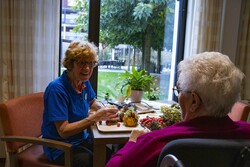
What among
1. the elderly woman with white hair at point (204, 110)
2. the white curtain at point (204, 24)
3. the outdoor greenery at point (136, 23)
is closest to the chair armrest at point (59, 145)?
the elderly woman with white hair at point (204, 110)

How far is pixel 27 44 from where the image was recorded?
7.53 ft

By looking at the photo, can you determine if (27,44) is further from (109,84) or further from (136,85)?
(136,85)

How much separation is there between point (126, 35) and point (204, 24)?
842mm

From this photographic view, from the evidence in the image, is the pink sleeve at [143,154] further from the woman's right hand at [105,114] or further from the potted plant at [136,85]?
the potted plant at [136,85]

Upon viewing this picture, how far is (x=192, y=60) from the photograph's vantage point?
3.30 ft

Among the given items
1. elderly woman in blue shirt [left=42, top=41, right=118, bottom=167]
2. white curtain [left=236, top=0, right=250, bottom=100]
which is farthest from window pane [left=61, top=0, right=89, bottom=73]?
white curtain [left=236, top=0, right=250, bottom=100]

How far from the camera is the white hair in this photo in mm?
916

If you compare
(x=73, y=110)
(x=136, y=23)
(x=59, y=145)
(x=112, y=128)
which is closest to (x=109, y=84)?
(x=136, y=23)

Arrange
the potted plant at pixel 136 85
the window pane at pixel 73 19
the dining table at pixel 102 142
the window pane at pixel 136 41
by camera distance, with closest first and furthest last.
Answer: the dining table at pixel 102 142 → the potted plant at pixel 136 85 → the window pane at pixel 73 19 → the window pane at pixel 136 41

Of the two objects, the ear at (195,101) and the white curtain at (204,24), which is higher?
the white curtain at (204,24)

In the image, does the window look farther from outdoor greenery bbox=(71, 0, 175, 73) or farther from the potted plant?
the potted plant

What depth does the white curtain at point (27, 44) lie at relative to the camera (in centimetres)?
225

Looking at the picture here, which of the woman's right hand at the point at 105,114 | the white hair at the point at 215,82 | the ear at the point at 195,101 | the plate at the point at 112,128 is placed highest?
the white hair at the point at 215,82

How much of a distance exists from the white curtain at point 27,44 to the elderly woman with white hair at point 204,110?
1636 millimetres
